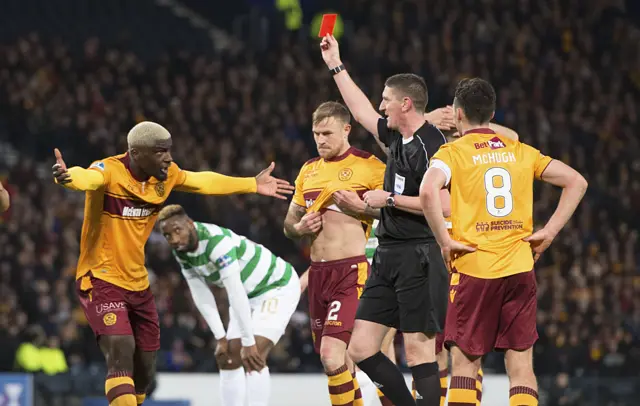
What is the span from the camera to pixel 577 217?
18.7 meters

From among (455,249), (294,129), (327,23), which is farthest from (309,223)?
(294,129)

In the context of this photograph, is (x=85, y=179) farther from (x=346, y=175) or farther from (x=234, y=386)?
(x=234, y=386)

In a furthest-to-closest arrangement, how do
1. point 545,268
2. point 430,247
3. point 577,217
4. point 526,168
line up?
1. point 577,217
2. point 545,268
3. point 430,247
4. point 526,168

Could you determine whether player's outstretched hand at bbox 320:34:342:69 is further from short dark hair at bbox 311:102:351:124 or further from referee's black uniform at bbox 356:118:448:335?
referee's black uniform at bbox 356:118:448:335

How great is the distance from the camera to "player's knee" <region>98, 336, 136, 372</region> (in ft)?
26.7

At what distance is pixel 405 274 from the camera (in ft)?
26.0

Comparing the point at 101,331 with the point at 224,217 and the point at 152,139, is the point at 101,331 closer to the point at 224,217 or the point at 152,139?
the point at 152,139

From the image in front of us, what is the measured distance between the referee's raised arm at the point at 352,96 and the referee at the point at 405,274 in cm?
31

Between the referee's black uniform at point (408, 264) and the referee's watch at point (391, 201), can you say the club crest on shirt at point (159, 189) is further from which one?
the referee's watch at point (391, 201)

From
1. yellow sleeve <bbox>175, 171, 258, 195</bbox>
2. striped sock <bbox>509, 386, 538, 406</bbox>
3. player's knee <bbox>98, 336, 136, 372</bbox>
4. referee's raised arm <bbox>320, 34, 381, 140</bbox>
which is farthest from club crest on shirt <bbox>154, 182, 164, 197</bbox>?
striped sock <bbox>509, 386, 538, 406</bbox>

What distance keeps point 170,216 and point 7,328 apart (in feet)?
22.3

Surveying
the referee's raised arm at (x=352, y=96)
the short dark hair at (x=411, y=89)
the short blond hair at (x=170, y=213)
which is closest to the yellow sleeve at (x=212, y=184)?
the short blond hair at (x=170, y=213)

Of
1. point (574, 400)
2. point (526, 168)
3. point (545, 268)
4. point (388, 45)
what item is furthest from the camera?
point (388, 45)

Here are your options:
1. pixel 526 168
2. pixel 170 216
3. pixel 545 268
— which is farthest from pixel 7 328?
pixel 526 168
